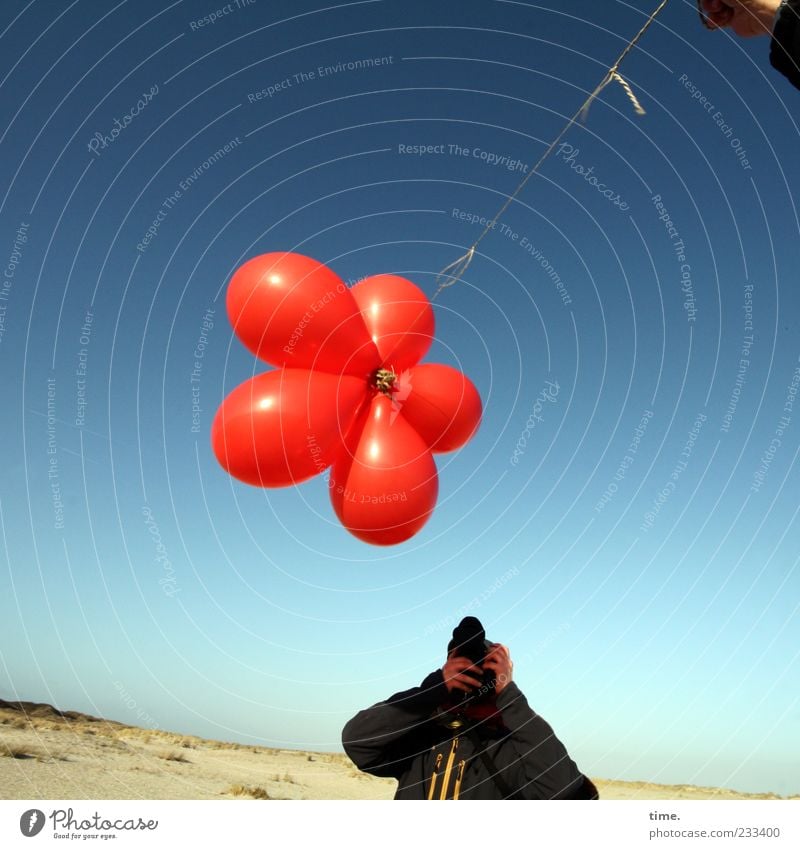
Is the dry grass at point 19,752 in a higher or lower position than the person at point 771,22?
lower

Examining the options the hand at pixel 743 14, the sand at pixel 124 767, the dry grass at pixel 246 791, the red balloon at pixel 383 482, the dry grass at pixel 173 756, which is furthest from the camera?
the dry grass at pixel 173 756

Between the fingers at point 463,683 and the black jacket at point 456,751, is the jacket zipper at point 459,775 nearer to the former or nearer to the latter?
the black jacket at point 456,751

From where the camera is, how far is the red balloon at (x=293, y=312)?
3.53m

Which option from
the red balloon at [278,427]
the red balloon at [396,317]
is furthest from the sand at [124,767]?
the red balloon at [396,317]

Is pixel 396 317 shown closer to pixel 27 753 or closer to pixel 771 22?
pixel 771 22

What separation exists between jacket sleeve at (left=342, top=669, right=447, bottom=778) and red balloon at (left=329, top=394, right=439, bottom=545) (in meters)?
0.83

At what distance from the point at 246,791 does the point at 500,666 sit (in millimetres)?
5541

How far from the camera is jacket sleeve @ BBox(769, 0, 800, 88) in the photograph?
7.23 ft

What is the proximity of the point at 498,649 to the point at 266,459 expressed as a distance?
149 centimetres

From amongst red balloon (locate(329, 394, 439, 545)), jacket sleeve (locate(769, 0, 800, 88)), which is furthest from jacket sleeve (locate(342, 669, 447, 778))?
jacket sleeve (locate(769, 0, 800, 88))

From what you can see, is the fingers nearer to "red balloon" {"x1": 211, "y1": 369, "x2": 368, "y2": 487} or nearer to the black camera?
the black camera

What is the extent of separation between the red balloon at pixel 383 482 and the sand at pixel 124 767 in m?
3.79
